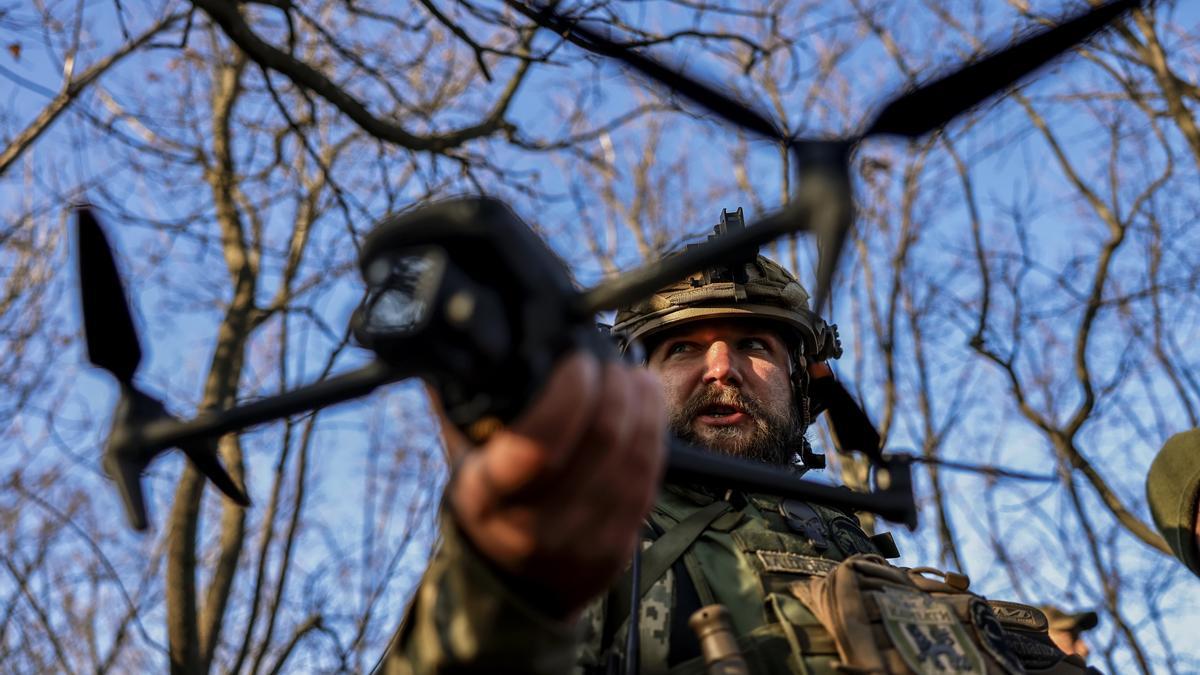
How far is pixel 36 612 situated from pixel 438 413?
20.8 ft

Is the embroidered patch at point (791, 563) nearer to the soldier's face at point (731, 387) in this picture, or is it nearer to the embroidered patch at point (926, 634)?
the embroidered patch at point (926, 634)

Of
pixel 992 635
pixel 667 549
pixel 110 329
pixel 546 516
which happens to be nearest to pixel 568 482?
pixel 546 516

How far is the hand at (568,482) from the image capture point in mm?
1608

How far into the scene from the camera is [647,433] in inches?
68.4

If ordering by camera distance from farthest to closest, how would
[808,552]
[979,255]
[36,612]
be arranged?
[979,255], [36,612], [808,552]

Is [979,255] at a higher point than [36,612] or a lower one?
higher

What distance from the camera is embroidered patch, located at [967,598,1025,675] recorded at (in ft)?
8.87

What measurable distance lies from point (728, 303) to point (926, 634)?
143 cm

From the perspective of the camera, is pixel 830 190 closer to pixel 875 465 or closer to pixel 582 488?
pixel 582 488

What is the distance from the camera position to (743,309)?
12.4ft

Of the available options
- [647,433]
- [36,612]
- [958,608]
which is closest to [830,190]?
[647,433]

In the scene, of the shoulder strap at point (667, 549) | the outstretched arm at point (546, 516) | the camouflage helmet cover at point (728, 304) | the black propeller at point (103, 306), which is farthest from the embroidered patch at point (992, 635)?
the black propeller at point (103, 306)

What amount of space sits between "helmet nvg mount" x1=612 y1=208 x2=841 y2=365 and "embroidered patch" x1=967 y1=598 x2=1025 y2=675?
1140 millimetres

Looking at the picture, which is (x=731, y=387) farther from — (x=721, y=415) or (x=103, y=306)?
(x=103, y=306)
